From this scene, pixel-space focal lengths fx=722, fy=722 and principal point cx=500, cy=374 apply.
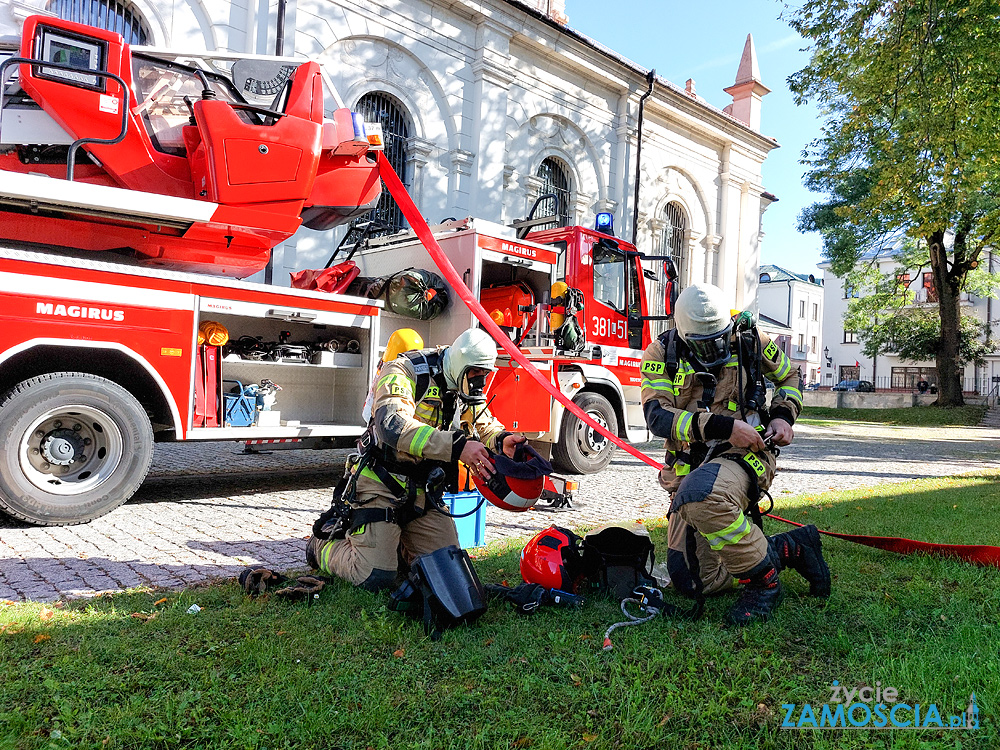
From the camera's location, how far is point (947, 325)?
2353 centimetres

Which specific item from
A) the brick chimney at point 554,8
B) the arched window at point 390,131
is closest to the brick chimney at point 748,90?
the brick chimney at point 554,8

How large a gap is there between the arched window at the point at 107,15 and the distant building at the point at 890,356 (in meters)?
39.2

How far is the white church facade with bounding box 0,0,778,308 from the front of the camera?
37.3 feet

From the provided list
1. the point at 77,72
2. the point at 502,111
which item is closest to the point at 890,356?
the point at 502,111

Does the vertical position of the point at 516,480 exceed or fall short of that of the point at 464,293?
it falls short

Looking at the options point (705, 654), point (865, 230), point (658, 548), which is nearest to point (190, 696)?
point (705, 654)

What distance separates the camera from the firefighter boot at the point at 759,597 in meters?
3.26

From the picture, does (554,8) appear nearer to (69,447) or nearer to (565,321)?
(565,321)

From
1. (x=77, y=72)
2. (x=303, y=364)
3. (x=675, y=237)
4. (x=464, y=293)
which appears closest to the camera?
(x=77, y=72)

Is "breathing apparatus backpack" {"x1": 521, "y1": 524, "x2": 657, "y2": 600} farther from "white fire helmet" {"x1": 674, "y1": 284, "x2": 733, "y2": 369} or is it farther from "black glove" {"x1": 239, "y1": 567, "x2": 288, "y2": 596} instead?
"black glove" {"x1": 239, "y1": 567, "x2": 288, "y2": 596}

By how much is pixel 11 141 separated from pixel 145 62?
1.18 metres

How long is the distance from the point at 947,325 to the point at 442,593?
2535 cm

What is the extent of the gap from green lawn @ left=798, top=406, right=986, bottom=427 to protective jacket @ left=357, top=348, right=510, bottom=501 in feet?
62.9

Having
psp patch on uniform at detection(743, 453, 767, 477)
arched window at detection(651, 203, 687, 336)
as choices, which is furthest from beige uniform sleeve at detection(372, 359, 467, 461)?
arched window at detection(651, 203, 687, 336)
